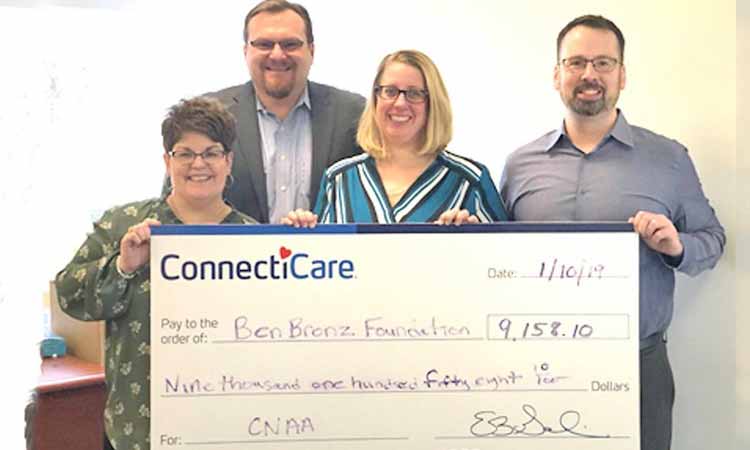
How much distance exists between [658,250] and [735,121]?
67cm

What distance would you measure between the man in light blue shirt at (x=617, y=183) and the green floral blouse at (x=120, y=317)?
111cm

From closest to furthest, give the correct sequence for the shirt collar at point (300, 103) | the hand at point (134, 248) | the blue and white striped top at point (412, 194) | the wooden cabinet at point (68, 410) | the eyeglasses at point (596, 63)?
the hand at point (134, 248), the blue and white striped top at point (412, 194), the eyeglasses at point (596, 63), the shirt collar at point (300, 103), the wooden cabinet at point (68, 410)

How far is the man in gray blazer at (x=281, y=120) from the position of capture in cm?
228

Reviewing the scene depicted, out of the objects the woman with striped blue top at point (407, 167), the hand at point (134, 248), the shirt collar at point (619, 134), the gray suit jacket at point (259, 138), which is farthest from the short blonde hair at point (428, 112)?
the hand at point (134, 248)

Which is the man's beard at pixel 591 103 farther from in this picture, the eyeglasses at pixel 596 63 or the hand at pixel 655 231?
the hand at pixel 655 231

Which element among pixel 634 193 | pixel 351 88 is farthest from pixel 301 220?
pixel 351 88

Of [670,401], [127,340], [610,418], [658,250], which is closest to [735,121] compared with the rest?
[658,250]

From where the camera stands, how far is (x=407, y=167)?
7.16 feet

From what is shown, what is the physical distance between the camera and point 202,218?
201cm

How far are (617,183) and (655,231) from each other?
1.14ft

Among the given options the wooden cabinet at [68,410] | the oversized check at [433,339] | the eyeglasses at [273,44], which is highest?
the eyeglasses at [273,44]

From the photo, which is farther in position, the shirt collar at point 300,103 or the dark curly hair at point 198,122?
the shirt collar at point 300,103

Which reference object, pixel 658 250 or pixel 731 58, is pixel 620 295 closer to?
pixel 658 250

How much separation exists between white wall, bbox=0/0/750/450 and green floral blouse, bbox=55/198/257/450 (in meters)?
0.93
